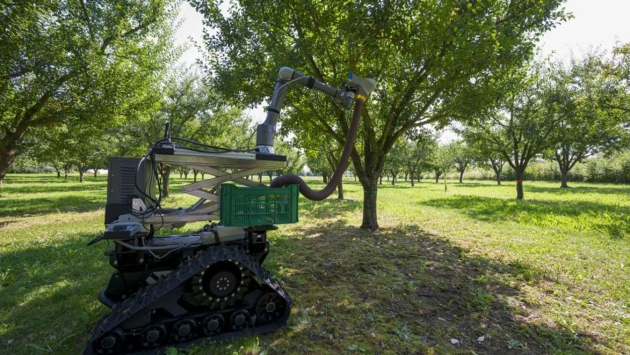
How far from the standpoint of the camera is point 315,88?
173 inches

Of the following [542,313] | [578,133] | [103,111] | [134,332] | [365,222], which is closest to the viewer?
[134,332]

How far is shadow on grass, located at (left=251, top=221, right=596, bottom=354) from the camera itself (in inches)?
125

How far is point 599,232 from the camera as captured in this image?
8375 mm

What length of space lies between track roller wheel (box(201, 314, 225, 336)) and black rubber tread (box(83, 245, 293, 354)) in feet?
0.17

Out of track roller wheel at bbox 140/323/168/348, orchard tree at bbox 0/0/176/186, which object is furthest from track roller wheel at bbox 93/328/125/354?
orchard tree at bbox 0/0/176/186

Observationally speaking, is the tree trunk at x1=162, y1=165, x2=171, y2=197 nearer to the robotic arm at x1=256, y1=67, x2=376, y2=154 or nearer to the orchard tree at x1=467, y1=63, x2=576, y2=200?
the robotic arm at x1=256, y1=67, x2=376, y2=154

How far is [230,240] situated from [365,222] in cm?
641

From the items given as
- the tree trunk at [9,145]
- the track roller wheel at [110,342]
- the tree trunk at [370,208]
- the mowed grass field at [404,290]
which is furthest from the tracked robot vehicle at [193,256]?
the tree trunk at [9,145]

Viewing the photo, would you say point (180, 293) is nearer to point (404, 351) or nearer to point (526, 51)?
point (404, 351)

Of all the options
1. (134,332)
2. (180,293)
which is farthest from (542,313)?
(134,332)

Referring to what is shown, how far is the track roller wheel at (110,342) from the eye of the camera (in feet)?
8.73

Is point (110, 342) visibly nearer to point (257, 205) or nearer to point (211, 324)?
point (211, 324)

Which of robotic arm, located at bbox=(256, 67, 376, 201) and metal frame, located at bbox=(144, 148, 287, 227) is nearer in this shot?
metal frame, located at bbox=(144, 148, 287, 227)

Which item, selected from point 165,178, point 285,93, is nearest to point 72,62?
point 165,178
